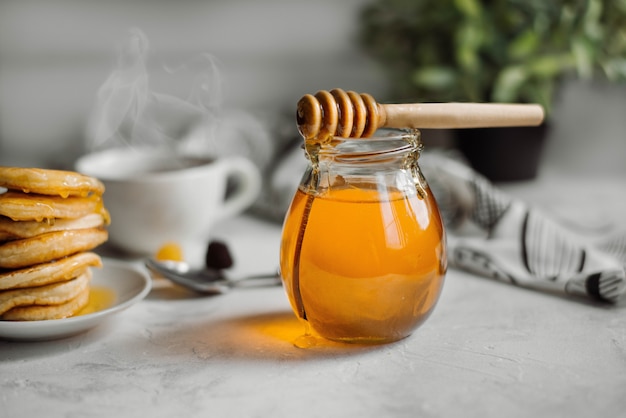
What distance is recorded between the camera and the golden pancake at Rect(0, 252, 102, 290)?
70 centimetres

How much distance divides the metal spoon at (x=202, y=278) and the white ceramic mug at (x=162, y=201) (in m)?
0.12

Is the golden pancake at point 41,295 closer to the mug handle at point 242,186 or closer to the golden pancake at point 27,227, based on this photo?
the golden pancake at point 27,227

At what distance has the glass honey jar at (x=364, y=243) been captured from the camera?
0.67 meters

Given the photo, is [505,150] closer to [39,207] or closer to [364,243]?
[364,243]

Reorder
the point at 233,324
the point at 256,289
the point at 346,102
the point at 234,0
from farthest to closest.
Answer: the point at 234,0
the point at 256,289
the point at 233,324
the point at 346,102

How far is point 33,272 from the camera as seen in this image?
696 millimetres

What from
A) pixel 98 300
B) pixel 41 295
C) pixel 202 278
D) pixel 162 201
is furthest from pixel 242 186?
pixel 41 295

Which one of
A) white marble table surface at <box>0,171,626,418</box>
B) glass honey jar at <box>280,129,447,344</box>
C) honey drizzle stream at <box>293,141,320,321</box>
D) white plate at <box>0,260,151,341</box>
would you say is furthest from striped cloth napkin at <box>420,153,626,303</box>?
white plate at <box>0,260,151,341</box>

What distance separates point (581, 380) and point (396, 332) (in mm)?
175

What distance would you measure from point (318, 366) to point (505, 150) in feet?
2.89

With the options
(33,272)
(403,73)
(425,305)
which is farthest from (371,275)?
(403,73)

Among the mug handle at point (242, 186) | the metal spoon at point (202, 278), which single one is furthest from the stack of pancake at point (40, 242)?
the mug handle at point (242, 186)

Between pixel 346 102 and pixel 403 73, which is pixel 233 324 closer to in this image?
pixel 346 102

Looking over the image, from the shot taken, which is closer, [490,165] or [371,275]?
[371,275]
